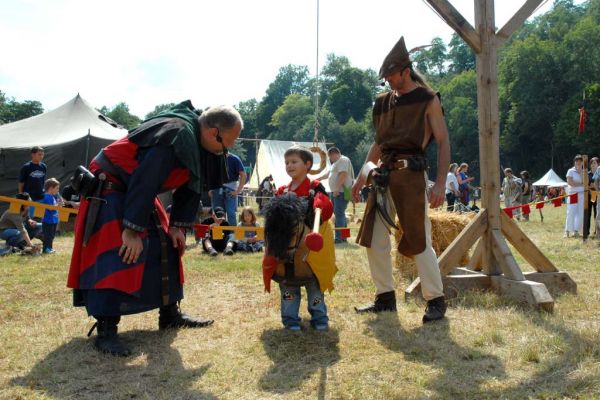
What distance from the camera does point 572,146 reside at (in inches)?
1710

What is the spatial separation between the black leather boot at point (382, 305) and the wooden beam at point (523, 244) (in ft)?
3.90

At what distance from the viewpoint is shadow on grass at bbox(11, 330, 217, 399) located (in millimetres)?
2670

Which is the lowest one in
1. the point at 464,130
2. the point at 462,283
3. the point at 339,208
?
the point at 462,283

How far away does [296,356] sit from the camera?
10.4 feet

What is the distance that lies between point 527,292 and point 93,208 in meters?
3.03

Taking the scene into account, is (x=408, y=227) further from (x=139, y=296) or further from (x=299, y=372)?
(x=139, y=296)

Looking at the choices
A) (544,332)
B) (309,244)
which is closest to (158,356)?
(309,244)

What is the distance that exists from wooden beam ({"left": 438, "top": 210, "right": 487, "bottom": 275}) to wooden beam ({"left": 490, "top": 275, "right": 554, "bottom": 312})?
1.19ft

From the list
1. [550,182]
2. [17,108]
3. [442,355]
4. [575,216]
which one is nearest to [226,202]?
[575,216]

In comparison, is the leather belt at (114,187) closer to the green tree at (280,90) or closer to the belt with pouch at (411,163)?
the belt with pouch at (411,163)

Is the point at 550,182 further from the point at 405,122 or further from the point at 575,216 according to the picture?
the point at 405,122

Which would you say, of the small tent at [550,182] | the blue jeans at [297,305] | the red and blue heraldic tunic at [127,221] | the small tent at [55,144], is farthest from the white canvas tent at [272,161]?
the red and blue heraldic tunic at [127,221]

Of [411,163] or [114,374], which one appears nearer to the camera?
[114,374]

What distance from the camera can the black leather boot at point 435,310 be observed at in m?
3.80
